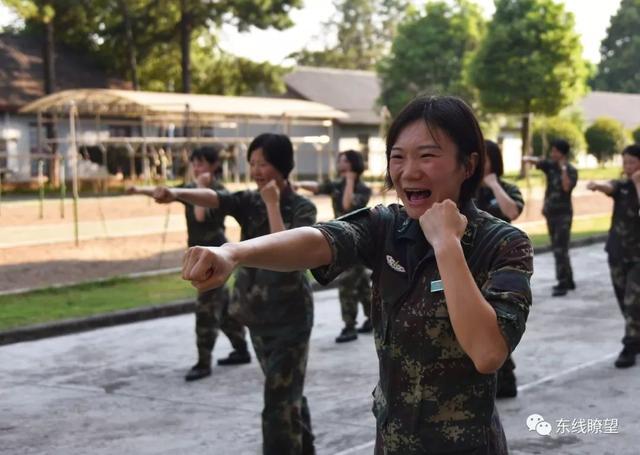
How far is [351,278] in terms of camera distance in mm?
10156

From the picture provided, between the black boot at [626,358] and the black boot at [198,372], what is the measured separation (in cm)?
323

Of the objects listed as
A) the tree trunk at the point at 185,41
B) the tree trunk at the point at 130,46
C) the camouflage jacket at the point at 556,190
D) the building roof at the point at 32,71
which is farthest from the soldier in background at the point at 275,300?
the tree trunk at the point at 130,46

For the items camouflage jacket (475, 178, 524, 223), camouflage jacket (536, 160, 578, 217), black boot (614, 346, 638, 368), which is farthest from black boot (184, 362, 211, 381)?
camouflage jacket (536, 160, 578, 217)

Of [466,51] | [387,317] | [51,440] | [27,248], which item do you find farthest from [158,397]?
[466,51]

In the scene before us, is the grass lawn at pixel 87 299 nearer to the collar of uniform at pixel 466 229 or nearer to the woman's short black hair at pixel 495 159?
the woman's short black hair at pixel 495 159

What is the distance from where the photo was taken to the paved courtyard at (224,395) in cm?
638

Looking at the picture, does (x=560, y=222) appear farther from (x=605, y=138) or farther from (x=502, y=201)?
(x=605, y=138)

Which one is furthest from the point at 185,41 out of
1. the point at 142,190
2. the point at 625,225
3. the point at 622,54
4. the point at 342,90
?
the point at 622,54

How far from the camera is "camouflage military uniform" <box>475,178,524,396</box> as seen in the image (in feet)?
23.7

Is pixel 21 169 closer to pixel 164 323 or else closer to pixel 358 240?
pixel 164 323

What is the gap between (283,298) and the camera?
5.50 m

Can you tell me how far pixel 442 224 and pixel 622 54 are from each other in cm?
9019

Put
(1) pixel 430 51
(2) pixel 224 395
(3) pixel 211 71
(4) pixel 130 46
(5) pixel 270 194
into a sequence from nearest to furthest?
(5) pixel 270 194
(2) pixel 224 395
(4) pixel 130 46
(3) pixel 211 71
(1) pixel 430 51

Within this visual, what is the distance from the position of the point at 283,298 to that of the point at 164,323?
5.86 m
